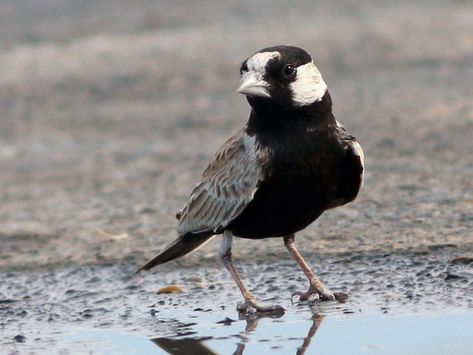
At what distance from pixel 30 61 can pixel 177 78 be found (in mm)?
2126

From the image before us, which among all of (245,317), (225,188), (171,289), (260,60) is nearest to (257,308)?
(245,317)

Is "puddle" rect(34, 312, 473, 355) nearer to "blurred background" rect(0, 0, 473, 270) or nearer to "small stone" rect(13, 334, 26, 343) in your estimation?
"small stone" rect(13, 334, 26, 343)

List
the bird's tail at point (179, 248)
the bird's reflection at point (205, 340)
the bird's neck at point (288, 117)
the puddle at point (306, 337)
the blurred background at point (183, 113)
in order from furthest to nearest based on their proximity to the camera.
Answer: the blurred background at point (183, 113)
the bird's tail at point (179, 248)
the bird's neck at point (288, 117)
the bird's reflection at point (205, 340)
the puddle at point (306, 337)

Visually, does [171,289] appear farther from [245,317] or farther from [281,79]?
[281,79]

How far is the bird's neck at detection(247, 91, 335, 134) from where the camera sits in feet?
23.9

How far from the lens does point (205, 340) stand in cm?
694

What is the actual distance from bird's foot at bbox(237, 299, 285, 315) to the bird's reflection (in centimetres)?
5

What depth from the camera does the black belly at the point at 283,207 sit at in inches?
283

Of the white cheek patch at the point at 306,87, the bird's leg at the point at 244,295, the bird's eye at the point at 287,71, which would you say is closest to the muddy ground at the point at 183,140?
the bird's leg at the point at 244,295

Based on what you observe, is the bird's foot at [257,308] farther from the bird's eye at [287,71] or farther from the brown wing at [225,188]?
the bird's eye at [287,71]

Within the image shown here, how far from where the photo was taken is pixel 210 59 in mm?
16297

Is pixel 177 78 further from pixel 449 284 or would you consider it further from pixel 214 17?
pixel 449 284

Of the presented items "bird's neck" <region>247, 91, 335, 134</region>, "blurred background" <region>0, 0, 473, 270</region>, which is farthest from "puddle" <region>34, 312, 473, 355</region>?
"blurred background" <region>0, 0, 473, 270</region>

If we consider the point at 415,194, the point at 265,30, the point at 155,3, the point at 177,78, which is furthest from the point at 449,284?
the point at 155,3
